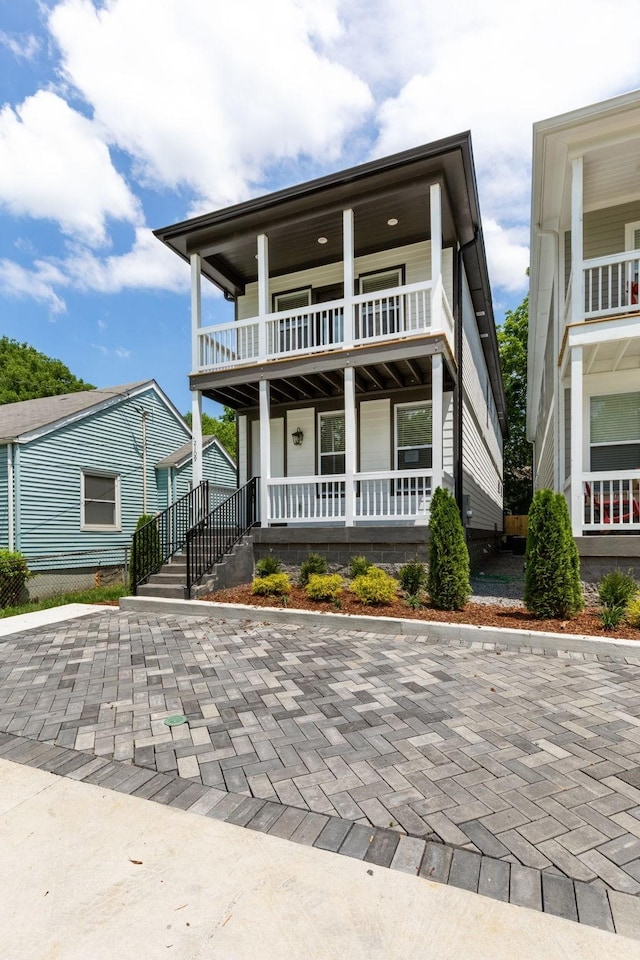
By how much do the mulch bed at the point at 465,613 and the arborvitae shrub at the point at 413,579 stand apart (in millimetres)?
195

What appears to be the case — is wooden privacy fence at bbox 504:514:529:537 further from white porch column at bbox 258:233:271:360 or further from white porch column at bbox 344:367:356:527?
white porch column at bbox 258:233:271:360

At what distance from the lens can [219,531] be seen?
8.15 m

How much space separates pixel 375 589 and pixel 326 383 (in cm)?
475

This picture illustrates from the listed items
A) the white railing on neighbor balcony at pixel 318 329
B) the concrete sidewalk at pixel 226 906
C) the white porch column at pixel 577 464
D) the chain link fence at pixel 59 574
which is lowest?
the chain link fence at pixel 59 574

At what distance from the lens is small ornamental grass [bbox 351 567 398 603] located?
629 cm

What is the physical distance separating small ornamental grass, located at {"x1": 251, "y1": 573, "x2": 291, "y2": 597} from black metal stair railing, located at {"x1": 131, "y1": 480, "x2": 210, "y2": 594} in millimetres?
1770

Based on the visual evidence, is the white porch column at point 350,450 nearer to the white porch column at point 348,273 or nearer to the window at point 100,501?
the white porch column at point 348,273

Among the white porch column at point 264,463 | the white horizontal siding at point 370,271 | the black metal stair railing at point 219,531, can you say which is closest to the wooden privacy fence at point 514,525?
the white horizontal siding at point 370,271

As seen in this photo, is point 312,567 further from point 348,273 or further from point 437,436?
point 348,273

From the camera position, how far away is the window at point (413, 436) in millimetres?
9523

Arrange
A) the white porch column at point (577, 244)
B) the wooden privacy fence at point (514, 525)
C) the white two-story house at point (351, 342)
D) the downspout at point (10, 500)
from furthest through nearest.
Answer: the wooden privacy fence at point (514, 525)
the downspout at point (10, 500)
the white two-story house at point (351, 342)
the white porch column at point (577, 244)

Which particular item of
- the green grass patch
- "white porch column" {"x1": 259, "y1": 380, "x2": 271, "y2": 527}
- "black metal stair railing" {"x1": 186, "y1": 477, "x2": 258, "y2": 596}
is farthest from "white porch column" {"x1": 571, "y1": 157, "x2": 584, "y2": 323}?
the green grass patch

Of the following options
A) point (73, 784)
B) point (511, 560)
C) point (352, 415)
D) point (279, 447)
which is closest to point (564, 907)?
point (73, 784)

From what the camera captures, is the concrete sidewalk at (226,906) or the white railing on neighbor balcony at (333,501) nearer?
the concrete sidewalk at (226,906)
